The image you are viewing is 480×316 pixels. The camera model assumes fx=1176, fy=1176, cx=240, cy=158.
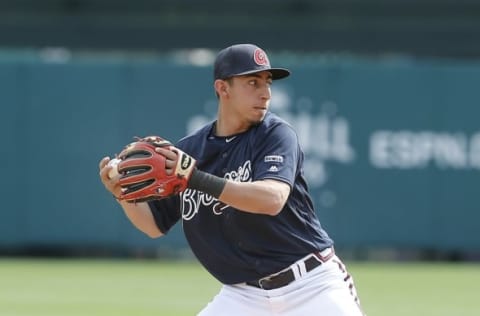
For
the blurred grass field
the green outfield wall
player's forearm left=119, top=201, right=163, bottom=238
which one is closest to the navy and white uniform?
player's forearm left=119, top=201, right=163, bottom=238

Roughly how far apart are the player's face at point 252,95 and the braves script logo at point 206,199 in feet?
0.77

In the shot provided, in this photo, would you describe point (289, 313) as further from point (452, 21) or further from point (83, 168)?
point (452, 21)

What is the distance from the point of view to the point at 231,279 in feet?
18.7

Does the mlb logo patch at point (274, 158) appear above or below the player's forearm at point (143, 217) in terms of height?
above

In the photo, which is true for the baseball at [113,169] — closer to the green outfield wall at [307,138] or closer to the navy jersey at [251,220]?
the navy jersey at [251,220]

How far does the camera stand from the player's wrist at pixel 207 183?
5.20 m

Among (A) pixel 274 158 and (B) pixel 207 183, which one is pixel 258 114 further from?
(B) pixel 207 183

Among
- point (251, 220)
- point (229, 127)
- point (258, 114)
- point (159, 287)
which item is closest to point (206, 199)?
point (251, 220)

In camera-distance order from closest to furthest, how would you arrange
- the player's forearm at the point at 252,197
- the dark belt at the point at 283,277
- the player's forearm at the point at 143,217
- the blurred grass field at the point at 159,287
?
the player's forearm at the point at 252,197 < the dark belt at the point at 283,277 < the player's forearm at the point at 143,217 < the blurred grass field at the point at 159,287

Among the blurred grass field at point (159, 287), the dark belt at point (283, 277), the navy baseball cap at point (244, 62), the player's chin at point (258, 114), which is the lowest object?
the blurred grass field at point (159, 287)

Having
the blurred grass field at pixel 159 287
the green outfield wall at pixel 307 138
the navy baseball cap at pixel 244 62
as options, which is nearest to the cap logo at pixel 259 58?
the navy baseball cap at pixel 244 62

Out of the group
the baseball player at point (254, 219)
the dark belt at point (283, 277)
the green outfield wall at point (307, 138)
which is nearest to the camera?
the baseball player at point (254, 219)

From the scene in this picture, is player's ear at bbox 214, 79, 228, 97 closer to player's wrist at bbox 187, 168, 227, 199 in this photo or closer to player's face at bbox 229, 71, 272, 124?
player's face at bbox 229, 71, 272, 124

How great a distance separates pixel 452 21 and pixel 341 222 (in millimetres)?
4967
